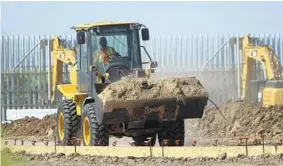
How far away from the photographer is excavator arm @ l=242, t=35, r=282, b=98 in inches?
1061

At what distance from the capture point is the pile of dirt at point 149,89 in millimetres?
16312

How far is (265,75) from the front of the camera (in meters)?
27.5

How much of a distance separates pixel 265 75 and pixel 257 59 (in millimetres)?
616

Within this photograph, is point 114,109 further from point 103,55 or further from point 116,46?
point 116,46

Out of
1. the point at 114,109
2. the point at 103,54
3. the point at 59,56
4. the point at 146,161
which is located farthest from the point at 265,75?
the point at 146,161

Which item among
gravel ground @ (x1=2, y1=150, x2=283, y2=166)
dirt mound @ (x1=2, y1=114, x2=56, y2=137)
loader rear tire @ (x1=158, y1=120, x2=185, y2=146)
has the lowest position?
dirt mound @ (x1=2, y1=114, x2=56, y2=137)

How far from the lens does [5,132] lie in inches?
1003

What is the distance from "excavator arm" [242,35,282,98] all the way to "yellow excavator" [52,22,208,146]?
9.71 m

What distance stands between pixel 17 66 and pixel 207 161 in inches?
779

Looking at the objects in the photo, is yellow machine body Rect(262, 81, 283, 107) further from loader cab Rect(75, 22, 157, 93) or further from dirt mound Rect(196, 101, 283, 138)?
loader cab Rect(75, 22, 157, 93)

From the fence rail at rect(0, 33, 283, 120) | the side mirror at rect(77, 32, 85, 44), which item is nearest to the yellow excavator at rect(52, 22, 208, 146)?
the side mirror at rect(77, 32, 85, 44)

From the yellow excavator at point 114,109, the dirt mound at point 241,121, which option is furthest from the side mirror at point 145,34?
the dirt mound at point 241,121

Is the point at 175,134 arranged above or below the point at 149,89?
below

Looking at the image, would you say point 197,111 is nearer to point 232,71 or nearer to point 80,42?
point 80,42
